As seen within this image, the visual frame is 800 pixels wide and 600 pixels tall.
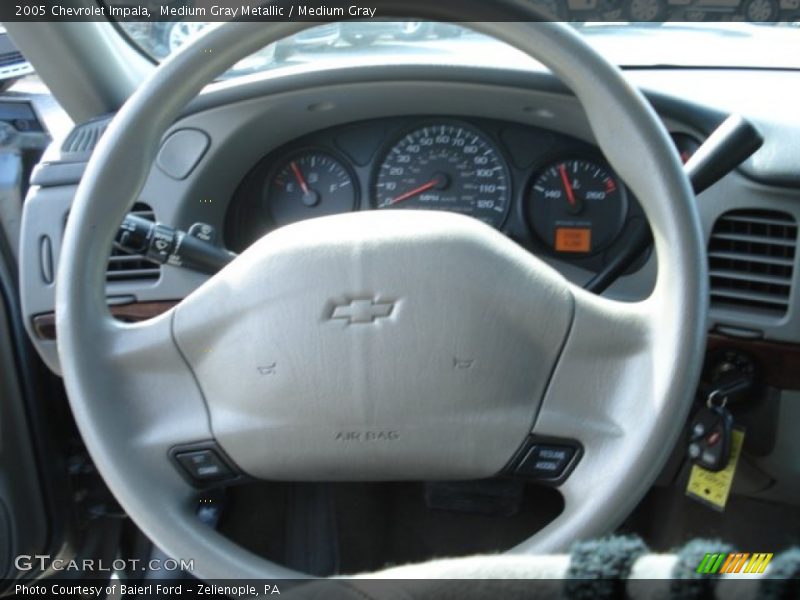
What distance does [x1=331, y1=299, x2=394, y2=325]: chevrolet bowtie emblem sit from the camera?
130 centimetres

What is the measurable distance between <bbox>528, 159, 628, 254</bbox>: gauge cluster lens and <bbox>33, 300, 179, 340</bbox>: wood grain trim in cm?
76

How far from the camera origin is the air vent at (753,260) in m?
1.77

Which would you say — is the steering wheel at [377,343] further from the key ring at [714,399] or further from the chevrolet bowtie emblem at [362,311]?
the key ring at [714,399]

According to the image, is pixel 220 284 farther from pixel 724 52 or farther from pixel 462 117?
pixel 724 52

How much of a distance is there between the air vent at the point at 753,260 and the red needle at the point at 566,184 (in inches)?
11.4

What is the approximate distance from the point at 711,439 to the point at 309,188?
0.97m

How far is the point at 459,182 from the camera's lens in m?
2.02

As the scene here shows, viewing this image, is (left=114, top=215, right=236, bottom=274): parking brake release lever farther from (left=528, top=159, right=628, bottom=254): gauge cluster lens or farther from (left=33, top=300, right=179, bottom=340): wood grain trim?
(left=528, top=159, right=628, bottom=254): gauge cluster lens

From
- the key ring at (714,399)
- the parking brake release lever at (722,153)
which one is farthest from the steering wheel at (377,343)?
the key ring at (714,399)

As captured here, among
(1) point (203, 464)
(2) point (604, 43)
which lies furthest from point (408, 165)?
(1) point (203, 464)

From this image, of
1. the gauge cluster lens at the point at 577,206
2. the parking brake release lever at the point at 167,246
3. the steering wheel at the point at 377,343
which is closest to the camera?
the steering wheel at the point at 377,343

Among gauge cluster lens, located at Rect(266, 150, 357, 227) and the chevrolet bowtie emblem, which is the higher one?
the chevrolet bowtie emblem

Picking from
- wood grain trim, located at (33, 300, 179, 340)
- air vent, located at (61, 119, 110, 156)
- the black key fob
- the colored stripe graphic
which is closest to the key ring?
the black key fob

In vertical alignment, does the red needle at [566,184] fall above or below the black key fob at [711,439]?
above
